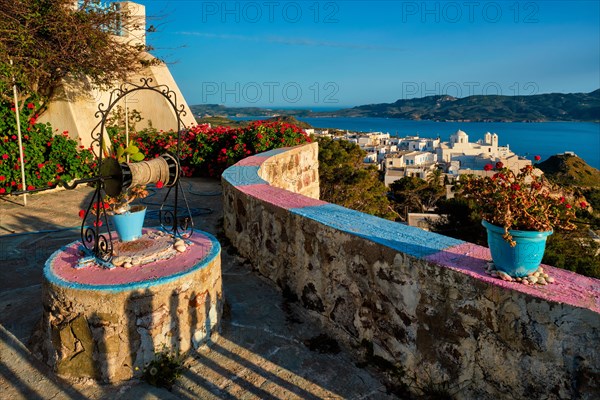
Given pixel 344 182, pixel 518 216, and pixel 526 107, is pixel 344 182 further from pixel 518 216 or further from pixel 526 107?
pixel 526 107

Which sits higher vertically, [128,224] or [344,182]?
[128,224]

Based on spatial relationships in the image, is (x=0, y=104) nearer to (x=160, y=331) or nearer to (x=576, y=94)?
(x=160, y=331)

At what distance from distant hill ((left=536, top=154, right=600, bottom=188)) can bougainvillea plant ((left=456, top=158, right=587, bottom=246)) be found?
66.6m

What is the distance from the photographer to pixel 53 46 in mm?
8016

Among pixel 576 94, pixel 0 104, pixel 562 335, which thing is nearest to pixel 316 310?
pixel 562 335

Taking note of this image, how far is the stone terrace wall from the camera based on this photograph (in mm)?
2066

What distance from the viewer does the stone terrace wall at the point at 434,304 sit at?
2.07m

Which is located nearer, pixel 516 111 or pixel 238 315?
pixel 238 315

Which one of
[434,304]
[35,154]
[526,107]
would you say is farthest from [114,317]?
[526,107]

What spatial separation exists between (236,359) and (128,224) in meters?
1.36

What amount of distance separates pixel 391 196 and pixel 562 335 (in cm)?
4299

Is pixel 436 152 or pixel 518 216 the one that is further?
pixel 436 152

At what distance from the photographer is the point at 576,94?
17738cm

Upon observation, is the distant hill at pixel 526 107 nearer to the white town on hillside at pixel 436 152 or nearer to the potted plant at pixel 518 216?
the white town on hillside at pixel 436 152
